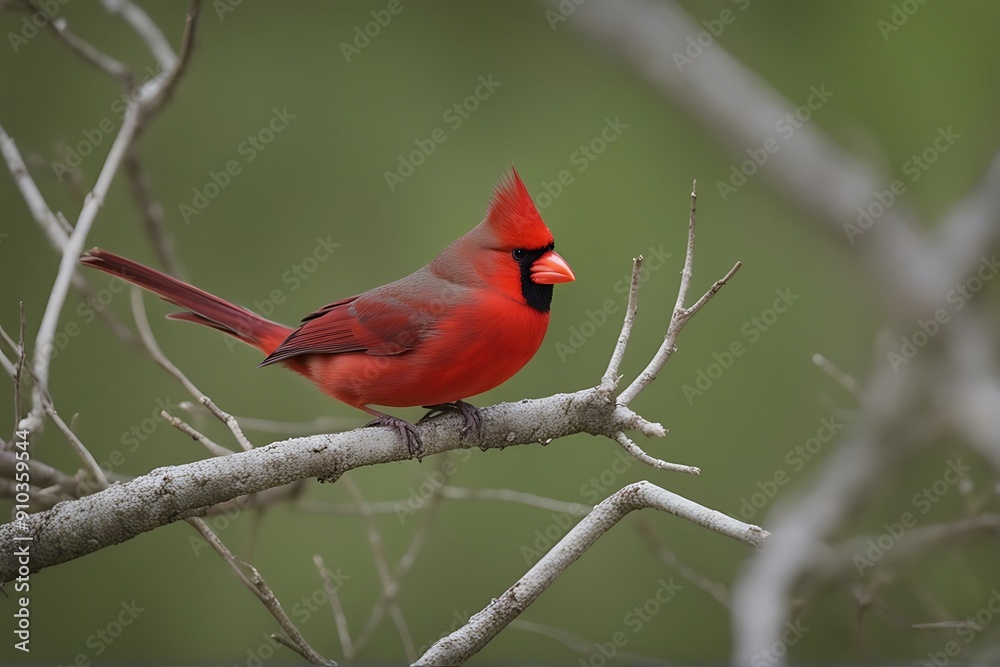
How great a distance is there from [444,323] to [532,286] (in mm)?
188

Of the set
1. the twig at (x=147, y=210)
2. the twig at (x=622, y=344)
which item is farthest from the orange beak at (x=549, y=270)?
the twig at (x=147, y=210)

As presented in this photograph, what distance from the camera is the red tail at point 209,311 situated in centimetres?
212

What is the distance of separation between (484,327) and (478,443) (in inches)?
9.2

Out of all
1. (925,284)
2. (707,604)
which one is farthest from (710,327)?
(707,604)

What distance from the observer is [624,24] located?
337cm

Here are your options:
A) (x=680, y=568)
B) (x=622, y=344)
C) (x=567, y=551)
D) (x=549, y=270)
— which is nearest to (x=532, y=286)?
(x=549, y=270)

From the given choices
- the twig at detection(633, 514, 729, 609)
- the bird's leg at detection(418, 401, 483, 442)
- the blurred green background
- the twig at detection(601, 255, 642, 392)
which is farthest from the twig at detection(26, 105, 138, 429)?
the blurred green background

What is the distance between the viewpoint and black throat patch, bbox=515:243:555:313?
78.6 inches

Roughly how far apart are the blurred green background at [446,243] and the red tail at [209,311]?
1148 mm

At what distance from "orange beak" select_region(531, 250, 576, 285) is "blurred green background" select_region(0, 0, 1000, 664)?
4.96 feet

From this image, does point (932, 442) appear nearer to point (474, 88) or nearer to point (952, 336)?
point (952, 336)

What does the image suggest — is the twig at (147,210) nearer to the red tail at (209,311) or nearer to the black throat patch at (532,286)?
the red tail at (209,311)

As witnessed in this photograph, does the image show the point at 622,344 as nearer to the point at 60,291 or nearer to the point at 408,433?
the point at 408,433

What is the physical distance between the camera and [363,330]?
2.15m
